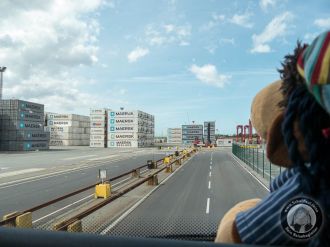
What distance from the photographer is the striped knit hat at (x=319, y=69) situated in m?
1.14

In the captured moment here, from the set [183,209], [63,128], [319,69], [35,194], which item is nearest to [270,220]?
[319,69]

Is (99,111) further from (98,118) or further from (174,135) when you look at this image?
(174,135)

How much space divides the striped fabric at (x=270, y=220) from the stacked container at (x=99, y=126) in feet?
393

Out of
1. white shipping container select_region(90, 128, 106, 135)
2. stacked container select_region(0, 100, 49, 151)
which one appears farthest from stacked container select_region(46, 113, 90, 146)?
stacked container select_region(0, 100, 49, 151)

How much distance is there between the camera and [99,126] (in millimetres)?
120188

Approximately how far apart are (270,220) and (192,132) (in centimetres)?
11820

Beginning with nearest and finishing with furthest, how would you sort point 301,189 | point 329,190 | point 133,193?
1. point 329,190
2. point 301,189
3. point 133,193

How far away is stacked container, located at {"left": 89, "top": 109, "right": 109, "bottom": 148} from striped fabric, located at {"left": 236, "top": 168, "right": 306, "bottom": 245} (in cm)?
11981

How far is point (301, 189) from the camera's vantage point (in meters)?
1.35

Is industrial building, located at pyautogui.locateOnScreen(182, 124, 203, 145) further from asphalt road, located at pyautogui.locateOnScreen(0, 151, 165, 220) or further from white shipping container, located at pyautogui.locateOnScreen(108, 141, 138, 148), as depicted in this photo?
asphalt road, located at pyautogui.locateOnScreen(0, 151, 165, 220)

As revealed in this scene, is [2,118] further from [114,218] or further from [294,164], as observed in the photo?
[294,164]

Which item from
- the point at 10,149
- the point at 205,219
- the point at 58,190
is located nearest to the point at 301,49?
the point at 205,219

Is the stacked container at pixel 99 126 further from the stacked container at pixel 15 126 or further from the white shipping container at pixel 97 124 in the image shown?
the stacked container at pixel 15 126

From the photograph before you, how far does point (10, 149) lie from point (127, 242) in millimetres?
90603
